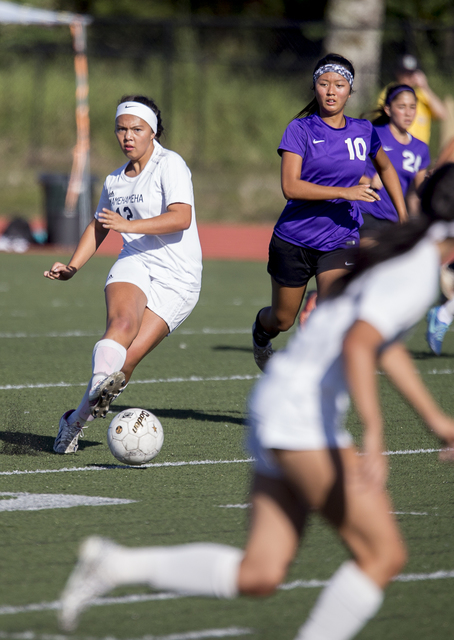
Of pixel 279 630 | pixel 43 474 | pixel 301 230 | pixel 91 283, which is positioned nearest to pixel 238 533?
pixel 279 630

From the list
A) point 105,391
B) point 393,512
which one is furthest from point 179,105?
point 393,512

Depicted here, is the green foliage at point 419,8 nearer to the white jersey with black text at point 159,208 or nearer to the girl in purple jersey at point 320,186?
the girl in purple jersey at point 320,186

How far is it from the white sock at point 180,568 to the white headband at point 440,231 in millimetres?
1132

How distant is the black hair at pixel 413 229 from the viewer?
3082 millimetres

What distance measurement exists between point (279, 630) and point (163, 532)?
45.5 inches

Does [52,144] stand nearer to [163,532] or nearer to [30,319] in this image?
[30,319]

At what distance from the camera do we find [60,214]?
63.7 feet

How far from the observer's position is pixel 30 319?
469 inches

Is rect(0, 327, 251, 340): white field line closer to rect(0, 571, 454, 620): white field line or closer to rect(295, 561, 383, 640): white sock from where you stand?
rect(0, 571, 454, 620): white field line

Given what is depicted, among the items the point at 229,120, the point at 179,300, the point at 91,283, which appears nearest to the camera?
the point at 179,300

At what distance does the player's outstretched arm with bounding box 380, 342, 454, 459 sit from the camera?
9.70ft

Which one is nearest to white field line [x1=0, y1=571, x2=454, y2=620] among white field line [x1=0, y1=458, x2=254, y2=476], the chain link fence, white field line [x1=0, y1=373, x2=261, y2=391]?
white field line [x1=0, y1=458, x2=254, y2=476]

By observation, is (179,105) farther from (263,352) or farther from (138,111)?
(138,111)

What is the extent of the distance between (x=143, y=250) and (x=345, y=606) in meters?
3.65
